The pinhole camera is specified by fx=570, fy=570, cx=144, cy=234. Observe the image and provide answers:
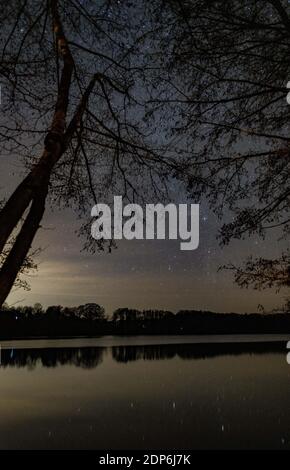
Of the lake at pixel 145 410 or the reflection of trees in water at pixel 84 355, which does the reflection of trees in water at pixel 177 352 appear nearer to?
the reflection of trees in water at pixel 84 355

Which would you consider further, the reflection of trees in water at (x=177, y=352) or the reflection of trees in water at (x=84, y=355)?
the reflection of trees in water at (x=177, y=352)

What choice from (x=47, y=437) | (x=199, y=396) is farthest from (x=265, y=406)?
(x=47, y=437)

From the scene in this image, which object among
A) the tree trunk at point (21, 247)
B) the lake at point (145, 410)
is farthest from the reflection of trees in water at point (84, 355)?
the tree trunk at point (21, 247)

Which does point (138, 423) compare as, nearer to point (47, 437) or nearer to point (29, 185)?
point (47, 437)

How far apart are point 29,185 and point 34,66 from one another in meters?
2.24

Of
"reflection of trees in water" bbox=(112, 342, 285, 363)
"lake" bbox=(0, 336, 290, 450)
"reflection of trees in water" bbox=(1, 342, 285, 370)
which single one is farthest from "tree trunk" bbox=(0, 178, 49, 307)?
"reflection of trees in water" bbox=(112, 342, 285, 363)

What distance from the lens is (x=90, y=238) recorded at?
743 cm

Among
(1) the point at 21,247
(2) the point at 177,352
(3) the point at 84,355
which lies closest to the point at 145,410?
(1) the point at 21,247

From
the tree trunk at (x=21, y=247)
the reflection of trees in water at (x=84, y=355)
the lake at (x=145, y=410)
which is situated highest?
the tree trunk at (x=21, y=247)

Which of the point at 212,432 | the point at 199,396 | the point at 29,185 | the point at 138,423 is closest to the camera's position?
the point at 29,185

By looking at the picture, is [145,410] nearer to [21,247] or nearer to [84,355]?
[21,247]

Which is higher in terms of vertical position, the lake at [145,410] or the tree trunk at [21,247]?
the tree trunk at [21,247]

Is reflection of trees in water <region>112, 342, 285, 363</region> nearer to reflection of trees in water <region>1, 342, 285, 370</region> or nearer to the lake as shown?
reflection of trees in water <region>1, 342, 285, 370</region>

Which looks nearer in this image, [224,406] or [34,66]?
[34,66]
